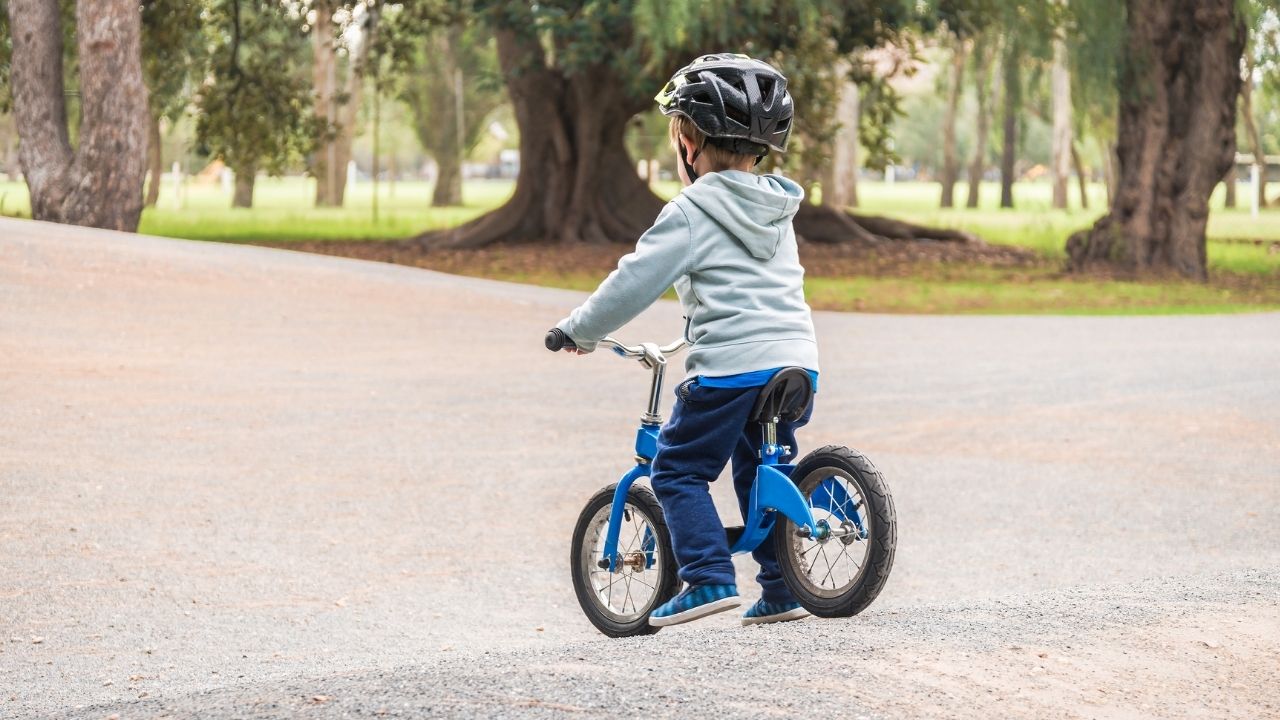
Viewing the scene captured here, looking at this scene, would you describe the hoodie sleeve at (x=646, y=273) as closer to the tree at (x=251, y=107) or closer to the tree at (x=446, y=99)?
the tree at (x=251, y=107)

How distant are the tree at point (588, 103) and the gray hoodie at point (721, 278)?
627 inches

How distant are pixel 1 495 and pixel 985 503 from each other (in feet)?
15.3

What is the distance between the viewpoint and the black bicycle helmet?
4.33 meters

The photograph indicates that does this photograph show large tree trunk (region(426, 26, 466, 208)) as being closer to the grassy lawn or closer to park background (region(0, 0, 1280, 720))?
the grassy lawn

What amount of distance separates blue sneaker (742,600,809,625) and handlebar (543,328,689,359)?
0.79 m

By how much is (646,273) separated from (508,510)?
344cm

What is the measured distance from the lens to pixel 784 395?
14.3 feet

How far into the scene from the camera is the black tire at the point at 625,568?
475 cm

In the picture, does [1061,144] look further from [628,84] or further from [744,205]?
[744,205]

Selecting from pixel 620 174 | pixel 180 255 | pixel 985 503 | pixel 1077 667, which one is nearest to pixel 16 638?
pixel 1077 667

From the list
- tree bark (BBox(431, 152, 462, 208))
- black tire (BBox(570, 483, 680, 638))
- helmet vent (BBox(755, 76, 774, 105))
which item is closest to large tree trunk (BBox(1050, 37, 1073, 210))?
tree bark (BBox(431, 152, 462, 208))

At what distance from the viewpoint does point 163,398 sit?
1031 cm

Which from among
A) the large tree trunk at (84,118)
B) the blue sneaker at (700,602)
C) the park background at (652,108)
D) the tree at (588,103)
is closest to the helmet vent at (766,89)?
the blue sneaker at (700,602)

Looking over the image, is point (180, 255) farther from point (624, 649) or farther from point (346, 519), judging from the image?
point (624, 649)
